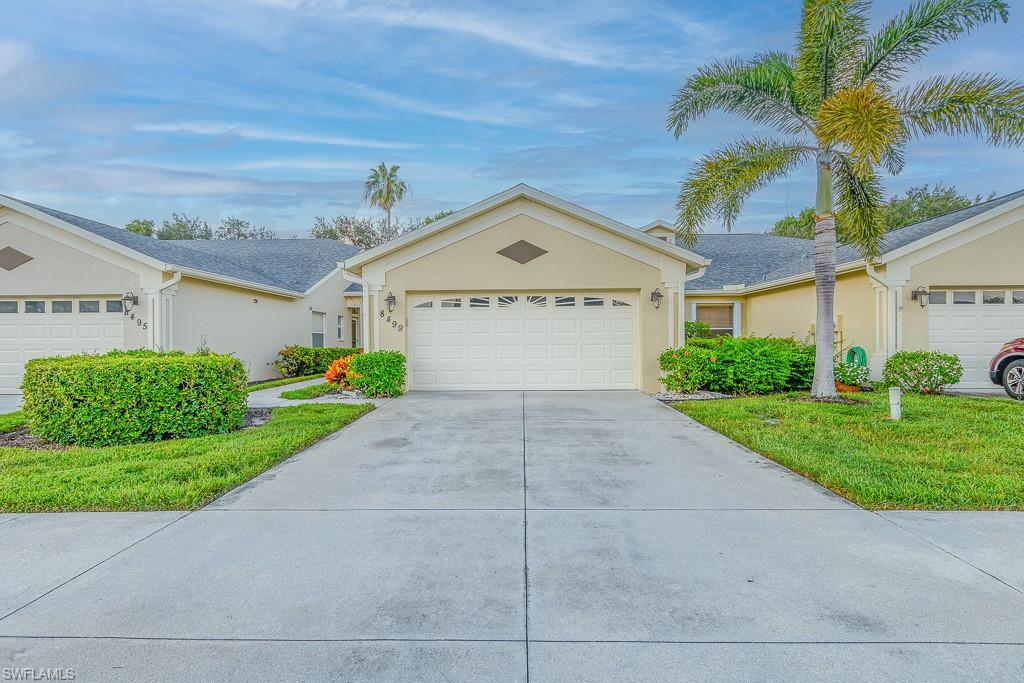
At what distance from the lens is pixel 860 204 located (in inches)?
392

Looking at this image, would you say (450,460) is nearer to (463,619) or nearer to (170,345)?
(463,619)

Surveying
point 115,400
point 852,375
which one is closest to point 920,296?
point 852,375

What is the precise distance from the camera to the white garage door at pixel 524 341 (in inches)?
462

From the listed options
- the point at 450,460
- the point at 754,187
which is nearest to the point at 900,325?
the point at 754,187

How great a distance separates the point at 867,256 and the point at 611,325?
5.29 meters

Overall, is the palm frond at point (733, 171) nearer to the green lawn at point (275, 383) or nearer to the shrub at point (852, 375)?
the shrub at point (852, 375)

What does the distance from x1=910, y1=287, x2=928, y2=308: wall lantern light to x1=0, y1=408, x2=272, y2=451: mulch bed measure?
44.0 feet

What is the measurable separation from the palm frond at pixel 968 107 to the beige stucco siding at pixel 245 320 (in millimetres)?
15497

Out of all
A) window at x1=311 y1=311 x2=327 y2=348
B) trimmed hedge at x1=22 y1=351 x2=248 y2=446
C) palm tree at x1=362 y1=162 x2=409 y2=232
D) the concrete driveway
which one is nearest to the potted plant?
the concrete driveway

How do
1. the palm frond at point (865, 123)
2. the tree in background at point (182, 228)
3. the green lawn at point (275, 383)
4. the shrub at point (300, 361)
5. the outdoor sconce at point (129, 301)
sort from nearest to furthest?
1. the palm frond at point (865, 123)
2. the outdoor sconce at point (129, 301)
3. the green lawn at point (275, 383)
4. the shrub at point (300, 361)
5. the tree in background at point (182, 228)

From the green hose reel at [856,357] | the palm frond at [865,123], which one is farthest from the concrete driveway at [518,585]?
the green hose reel at [856,357]

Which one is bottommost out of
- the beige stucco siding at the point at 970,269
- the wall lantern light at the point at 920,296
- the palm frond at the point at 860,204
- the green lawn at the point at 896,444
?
the green lawn at the point at 896,444

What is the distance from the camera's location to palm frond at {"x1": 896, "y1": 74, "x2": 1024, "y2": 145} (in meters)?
8.37

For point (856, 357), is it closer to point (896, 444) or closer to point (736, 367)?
point (736, 367)
